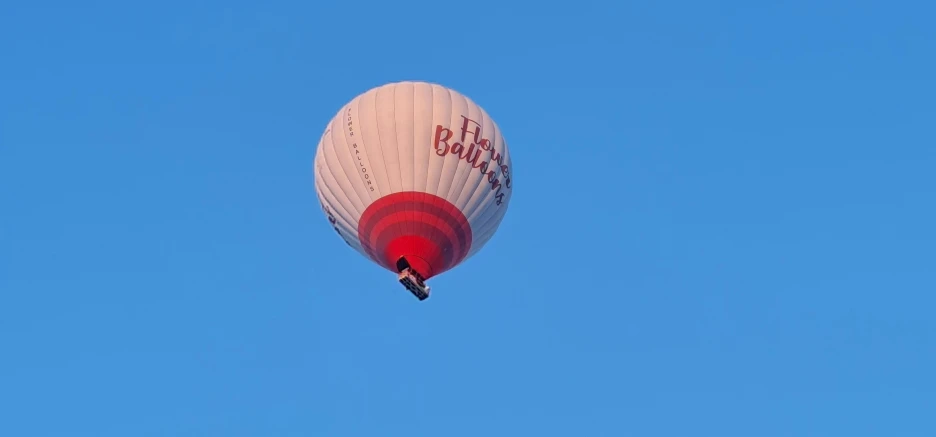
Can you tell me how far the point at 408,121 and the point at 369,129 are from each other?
1064 millimetres

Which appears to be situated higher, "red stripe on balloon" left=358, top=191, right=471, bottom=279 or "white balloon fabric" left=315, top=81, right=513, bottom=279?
"white balloon fabric" left=315, top=81, right=513, bottom=279

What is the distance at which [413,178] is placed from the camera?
43656mm

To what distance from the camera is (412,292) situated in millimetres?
43688

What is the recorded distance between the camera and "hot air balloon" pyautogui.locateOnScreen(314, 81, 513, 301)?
43688mm

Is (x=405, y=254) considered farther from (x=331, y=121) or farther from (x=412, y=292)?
(x=331, y=121)

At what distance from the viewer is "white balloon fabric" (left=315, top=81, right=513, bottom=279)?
43.7 metres

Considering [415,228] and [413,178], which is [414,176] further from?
[415,228]

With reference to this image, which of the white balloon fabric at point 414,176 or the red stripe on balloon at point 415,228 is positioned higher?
the white balloon fabric at point 414,176

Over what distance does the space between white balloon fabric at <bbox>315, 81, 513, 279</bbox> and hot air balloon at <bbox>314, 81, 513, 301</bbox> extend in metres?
0.03

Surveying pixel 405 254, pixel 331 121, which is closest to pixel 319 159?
pixel 331 121

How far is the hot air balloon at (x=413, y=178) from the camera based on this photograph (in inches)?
1720

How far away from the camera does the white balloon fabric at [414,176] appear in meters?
43.7

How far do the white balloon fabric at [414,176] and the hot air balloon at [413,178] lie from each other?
0.03 metres

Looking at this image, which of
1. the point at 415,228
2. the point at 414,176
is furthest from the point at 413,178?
the point at 415,228
